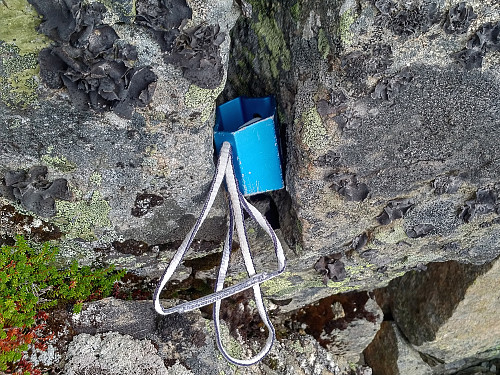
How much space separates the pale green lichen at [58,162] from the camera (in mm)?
2916

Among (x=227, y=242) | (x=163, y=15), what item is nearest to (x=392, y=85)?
(x=163, y=15)

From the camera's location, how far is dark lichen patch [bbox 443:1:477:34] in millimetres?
2525

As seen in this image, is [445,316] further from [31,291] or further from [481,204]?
[31,291]

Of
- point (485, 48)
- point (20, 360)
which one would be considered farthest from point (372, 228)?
point (20, 360)

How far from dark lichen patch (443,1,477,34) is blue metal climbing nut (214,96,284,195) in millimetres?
1145

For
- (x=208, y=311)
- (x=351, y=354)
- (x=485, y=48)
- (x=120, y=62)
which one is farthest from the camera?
(x=351, y=354)

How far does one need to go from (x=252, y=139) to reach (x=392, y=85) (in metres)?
0.93

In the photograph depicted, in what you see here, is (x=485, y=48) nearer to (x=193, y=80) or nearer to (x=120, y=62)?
(x=193, y=80)

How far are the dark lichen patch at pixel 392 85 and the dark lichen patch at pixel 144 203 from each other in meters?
1.58

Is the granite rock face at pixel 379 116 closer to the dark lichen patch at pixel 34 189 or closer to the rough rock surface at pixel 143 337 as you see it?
the rough rock surface at pixel 143 337

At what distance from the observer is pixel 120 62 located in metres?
2.46

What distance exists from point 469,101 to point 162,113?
5.97 ft

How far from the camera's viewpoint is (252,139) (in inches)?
126

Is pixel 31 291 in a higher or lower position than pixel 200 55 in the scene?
lower
